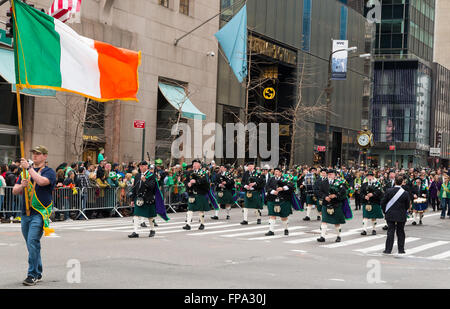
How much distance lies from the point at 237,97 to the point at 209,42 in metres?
4.37

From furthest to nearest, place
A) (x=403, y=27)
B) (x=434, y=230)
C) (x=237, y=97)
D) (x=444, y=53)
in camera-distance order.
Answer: (x=444, y=53) → (x=403, y=27) → (x=237, y=97) → (x=434, y=230)

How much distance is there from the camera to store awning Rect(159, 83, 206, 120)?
31984mm

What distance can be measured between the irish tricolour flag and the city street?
3076 millimetres

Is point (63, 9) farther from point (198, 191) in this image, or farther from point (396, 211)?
point (396, 211)

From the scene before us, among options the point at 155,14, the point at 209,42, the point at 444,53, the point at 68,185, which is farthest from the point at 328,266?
the point at 444,53

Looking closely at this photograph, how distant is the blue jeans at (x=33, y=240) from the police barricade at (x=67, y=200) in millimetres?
10389

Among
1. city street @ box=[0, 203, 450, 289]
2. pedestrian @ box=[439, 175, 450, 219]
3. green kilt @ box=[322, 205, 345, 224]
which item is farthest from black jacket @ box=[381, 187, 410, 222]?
pedestrian @ box=[439, 175, 450, 219]

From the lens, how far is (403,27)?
271 feet

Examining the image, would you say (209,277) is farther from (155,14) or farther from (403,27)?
(403,27)

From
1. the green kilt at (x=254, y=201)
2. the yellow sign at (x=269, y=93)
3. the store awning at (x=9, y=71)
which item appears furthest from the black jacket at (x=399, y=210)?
the yellow sign at (x=269, y=93)

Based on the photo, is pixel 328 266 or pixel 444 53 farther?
pixel 444 53

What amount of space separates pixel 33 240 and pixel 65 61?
163 inches

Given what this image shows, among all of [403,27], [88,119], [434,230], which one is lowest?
[434,230]

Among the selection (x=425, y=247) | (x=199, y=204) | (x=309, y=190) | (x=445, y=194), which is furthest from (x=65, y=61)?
(x=445, y=194)
